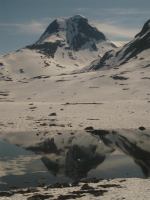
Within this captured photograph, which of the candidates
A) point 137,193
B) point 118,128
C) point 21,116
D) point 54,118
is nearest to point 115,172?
point 137,193

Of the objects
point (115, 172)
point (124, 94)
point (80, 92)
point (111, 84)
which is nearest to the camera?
point (115, 172)

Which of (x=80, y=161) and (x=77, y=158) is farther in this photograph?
(x=77, y=158)

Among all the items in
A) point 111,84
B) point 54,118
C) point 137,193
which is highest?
point 111,84

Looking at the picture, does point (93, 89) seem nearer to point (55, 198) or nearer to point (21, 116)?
point (21, 116)

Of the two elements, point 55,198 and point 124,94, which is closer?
point 55,198

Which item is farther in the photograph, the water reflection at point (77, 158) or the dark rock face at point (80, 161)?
the dark rock face at point (80, 161)

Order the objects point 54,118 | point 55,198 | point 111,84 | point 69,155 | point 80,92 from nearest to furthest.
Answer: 1. point 55,198
2. point 69,155
3. point 54,118
4. point 80,92
5. point 111,84

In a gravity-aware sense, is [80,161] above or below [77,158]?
below

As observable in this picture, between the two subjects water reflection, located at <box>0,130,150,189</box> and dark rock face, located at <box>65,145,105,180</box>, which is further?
dark rock face, located at <box>65,145,105,180</box>
